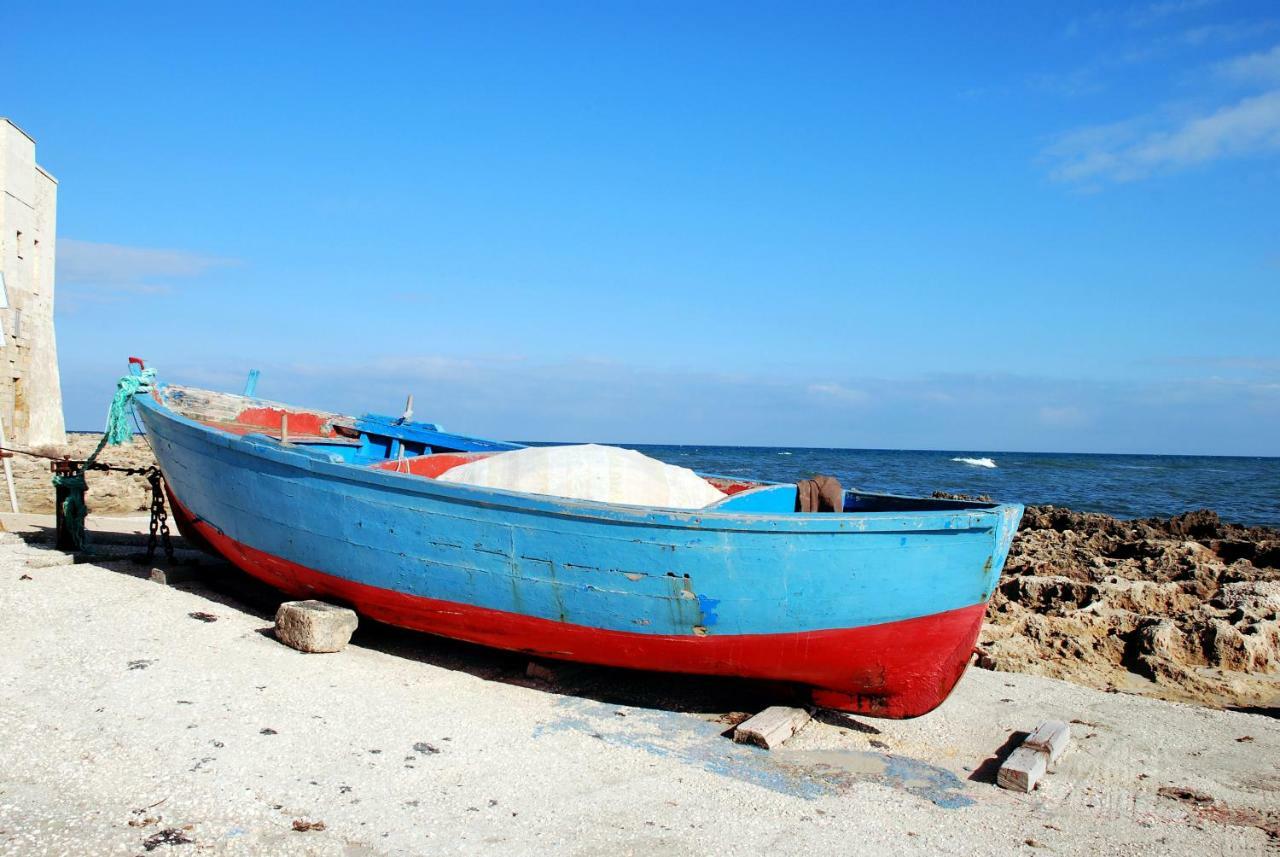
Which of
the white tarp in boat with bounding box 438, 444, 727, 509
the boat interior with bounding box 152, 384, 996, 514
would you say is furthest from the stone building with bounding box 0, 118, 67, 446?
the white tarp in boat with bounding box 438, 444, 727, 509

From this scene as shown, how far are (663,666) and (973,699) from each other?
216cm

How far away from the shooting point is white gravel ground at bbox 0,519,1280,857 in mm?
3447

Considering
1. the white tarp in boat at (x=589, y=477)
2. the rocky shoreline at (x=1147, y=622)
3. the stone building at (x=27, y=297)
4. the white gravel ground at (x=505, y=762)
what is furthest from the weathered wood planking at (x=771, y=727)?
the stone building at (x=27, y=297)

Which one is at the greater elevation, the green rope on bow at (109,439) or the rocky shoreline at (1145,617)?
the green rope on bow at (109,439)

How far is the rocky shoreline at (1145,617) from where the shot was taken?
6.34 m

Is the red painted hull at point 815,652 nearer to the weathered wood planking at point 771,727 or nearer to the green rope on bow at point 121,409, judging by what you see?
the weathered wood planking at point 771,727

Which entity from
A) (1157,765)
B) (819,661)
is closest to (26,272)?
(819,661)

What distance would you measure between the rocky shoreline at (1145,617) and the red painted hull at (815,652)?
1.90m

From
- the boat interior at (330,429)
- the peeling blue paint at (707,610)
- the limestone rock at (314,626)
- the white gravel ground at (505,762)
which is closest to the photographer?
the white gravel ground at (505,762)

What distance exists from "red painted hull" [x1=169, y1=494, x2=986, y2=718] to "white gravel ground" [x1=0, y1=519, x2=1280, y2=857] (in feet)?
0.77

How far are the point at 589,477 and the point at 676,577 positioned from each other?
45.2 inches

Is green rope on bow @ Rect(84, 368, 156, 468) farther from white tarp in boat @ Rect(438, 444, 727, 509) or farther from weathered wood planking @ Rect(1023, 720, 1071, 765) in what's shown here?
weathered wood planking @ Rect(1023, 720, 1071, 765)

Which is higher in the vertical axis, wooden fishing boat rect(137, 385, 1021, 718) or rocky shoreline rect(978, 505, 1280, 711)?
wooden fishing boat rect(137, 385, 1021, 718)

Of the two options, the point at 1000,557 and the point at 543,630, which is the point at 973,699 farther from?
the point at 543,630
